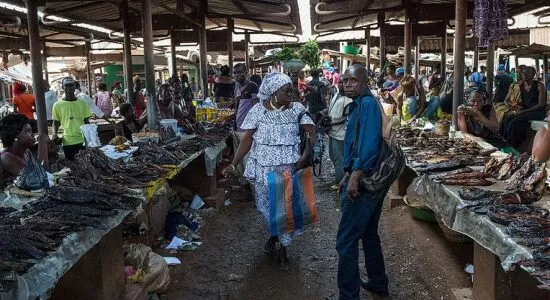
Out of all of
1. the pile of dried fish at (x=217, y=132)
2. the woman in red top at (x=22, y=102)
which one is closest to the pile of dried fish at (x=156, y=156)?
the pile of dried fish at (x=217, y=132)

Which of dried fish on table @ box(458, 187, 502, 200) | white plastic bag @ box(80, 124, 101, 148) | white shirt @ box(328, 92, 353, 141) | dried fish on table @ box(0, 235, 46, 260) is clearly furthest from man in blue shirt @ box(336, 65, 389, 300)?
white shirt @ box(328, 92, 353, 141)

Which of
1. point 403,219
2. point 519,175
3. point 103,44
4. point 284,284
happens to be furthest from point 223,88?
point 103,44

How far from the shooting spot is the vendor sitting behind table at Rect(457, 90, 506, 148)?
20.7 feet

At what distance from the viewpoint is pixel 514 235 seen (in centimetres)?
290

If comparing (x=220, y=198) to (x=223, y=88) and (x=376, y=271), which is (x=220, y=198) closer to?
(x=376, y=271)

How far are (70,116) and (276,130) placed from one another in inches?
157

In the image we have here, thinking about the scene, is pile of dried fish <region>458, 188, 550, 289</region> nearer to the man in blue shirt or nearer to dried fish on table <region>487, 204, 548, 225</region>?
dried fish on table <region>487, 204, 548, 225</region>

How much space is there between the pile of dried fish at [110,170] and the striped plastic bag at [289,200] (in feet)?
3.61

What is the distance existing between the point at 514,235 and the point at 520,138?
242 inches

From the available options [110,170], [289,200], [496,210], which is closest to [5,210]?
[110,170]

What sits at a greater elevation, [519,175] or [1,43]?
[1,43]

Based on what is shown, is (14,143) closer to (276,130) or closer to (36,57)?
(276,130)

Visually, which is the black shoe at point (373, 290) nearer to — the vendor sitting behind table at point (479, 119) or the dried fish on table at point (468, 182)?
the dried fish on table at point (468, 182)

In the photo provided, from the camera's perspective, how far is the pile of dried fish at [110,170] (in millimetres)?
4496
